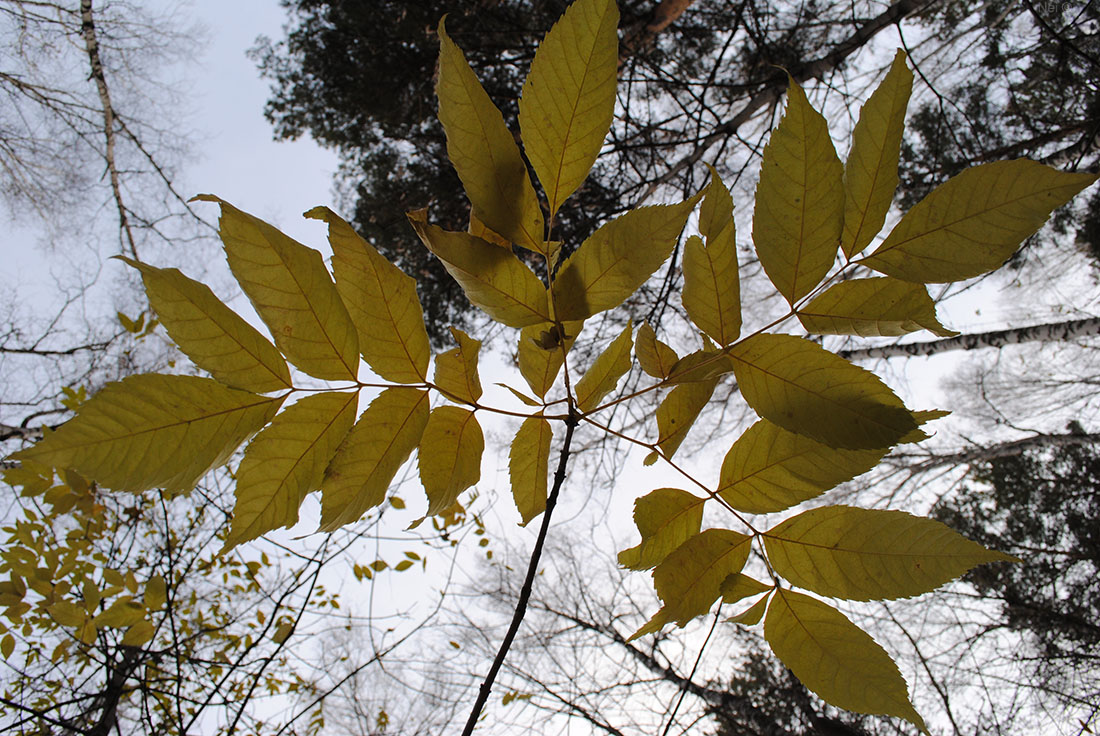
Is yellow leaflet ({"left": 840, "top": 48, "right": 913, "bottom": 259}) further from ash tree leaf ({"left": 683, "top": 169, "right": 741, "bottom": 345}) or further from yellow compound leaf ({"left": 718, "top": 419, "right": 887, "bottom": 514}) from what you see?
yellow compound leaf ({"left": 718, "top": 419, "right": 887, "bottom": 514})

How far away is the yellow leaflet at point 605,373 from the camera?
0.75 metres

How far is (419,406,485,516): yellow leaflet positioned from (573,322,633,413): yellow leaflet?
6.2 inches

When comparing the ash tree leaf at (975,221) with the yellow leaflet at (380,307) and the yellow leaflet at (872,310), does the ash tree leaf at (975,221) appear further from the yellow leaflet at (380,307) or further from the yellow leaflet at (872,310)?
the yellow leaflet at (380,307)

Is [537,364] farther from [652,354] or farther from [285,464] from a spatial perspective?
[285,464]

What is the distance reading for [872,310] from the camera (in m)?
0.56

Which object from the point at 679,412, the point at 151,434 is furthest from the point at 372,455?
the point at 679,412

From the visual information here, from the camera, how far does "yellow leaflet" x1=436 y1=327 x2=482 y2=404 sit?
67cm

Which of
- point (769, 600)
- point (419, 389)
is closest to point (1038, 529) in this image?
point (769, 600)

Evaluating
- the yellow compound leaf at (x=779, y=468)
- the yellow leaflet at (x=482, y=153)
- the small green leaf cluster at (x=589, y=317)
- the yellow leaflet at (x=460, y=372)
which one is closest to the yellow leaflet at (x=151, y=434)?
the small green leaf cluster at (x=589, y=317)

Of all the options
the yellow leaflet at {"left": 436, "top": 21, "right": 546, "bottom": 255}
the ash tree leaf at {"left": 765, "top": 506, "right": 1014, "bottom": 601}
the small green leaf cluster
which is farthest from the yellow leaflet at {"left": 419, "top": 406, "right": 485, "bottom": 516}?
the ash tree leaf at {"left": 765, "top": 506, "right": 1014, "bottom": 601}

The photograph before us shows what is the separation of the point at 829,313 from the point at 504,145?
36 centimetres

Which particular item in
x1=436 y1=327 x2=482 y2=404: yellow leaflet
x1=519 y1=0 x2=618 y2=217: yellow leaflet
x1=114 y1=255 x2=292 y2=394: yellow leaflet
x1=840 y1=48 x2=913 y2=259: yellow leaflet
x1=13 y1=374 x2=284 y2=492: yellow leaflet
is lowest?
x1=13 y1=374 x2=284 y2=492: yellow leaflet

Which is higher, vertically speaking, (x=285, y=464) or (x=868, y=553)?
(x=868, y=553)

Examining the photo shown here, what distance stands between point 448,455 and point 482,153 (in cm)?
33
